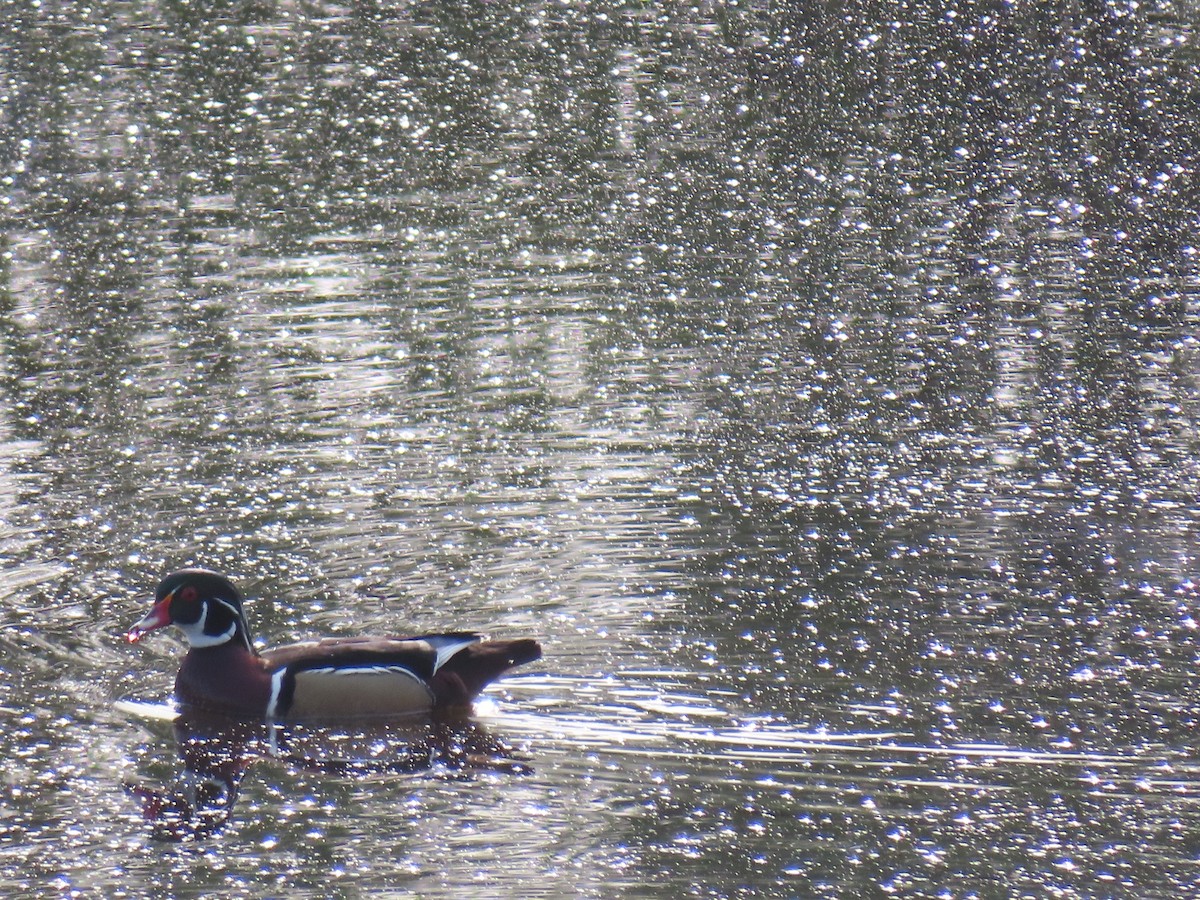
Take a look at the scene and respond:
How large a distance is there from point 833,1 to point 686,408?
1227 cm

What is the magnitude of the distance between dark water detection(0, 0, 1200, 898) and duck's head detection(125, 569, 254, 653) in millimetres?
361

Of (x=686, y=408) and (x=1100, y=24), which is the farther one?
(x=1100, y=24)

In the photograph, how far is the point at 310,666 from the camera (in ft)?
25.0

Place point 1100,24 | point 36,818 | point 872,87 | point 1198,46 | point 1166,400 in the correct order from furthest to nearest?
point 1100,24 → point 1198,46 → point 872,87 → point 1166,400 → point 36,818

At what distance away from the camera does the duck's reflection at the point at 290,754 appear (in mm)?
6926

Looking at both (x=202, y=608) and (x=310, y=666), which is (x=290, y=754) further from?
(x=202, y=608)

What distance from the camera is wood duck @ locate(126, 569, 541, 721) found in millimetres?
7574

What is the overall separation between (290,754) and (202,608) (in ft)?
2.53

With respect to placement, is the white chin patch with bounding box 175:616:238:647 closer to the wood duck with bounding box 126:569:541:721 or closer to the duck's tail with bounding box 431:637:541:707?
the wood duck with bounding box 126:569:541:721

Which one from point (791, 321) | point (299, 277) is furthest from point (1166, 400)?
point (299, 277)

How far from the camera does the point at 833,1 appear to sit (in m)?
21.7

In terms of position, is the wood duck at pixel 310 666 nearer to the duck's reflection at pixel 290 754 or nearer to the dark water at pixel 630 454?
the duck's reflection at pixel 290 754

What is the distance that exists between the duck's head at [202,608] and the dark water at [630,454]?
361 mm

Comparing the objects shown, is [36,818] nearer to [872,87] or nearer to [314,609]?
[314,609]
